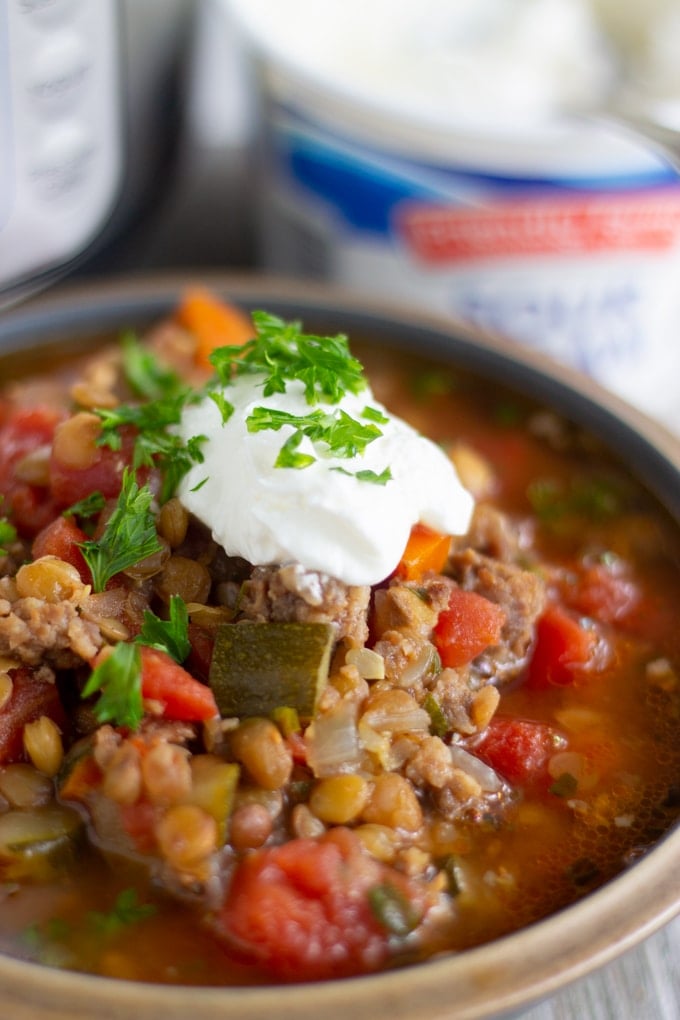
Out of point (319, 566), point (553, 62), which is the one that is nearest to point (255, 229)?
point (553, 62)

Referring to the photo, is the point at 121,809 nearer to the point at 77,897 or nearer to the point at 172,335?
the point at 77,897

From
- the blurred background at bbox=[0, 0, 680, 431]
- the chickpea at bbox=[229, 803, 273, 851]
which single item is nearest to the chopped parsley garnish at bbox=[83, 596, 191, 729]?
the chickpea at bbox=[229, 803, 273, 851]

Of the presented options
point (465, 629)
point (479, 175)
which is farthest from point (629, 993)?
A: point (479, 175)

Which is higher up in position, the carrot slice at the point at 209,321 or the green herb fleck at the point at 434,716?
the carrot slice at the point at 209,321

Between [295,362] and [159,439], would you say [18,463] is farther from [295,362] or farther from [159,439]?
[295,362]

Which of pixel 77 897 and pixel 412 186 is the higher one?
pixel 412 186

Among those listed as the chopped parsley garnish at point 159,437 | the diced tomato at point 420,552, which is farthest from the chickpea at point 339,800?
the chopped parsley garnish at point 159,437

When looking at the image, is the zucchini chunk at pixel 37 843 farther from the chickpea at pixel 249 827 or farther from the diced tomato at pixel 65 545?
the diced tomato at pixel 65 545
